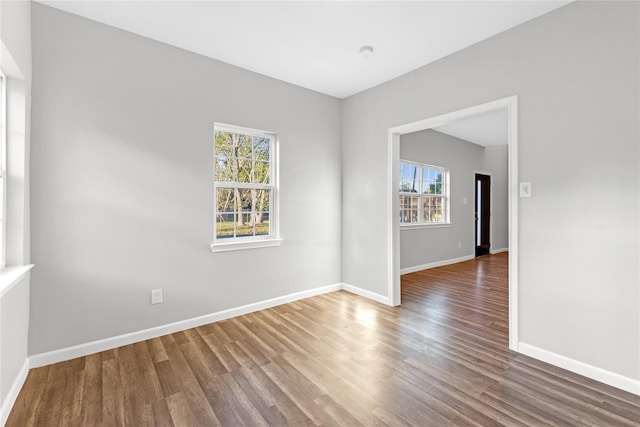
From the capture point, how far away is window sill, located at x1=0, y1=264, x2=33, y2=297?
1.54 m

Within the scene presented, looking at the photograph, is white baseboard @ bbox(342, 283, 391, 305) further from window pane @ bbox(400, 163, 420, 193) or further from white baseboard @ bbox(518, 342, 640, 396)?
window pane @ bbox(400, 163, 420, 193)

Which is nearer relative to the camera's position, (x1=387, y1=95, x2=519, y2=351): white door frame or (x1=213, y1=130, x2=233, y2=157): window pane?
(x1=387, y1=95, x2=519, y2=351): white door frame

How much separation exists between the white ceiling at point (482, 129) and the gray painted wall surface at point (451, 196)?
20 cm

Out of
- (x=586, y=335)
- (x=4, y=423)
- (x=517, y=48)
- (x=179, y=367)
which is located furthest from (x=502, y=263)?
(x=4, y=423)

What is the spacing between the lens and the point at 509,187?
243 cm

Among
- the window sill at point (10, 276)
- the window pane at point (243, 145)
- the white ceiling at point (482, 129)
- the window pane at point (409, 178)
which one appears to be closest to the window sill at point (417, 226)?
the window pane at point (409, 178)

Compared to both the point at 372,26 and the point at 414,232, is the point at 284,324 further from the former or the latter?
the point at 414,232

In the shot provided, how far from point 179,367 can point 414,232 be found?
4.33 m

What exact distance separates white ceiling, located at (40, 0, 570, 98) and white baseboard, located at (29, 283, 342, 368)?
268 centimetres

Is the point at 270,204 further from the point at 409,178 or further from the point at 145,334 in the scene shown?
the point at 409,178

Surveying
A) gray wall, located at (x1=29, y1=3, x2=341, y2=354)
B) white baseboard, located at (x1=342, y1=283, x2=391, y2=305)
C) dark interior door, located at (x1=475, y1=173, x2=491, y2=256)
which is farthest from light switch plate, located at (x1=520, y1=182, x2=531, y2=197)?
dark interior door, located at (x1=475, y1=173, x2=491, y2=256)

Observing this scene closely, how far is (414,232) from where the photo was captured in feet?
17.6

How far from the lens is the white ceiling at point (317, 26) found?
2244 mm

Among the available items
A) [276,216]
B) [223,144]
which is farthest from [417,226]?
[223,144]
